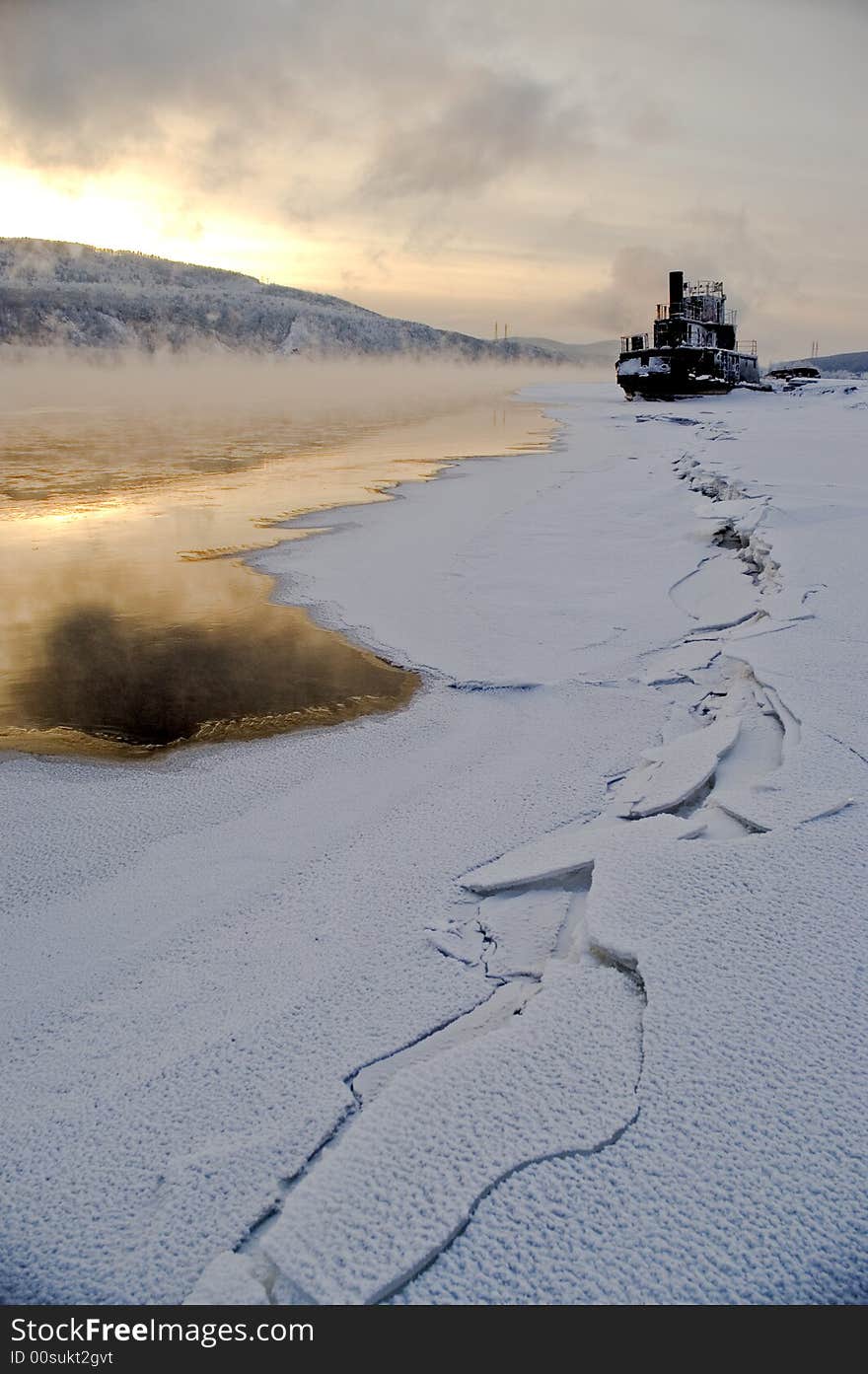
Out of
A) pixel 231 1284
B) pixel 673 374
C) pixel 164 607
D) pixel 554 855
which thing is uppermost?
pixel 673 374

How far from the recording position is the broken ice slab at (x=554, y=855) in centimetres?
250

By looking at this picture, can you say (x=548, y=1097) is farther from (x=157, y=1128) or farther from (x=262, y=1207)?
(x=157, y=1128)

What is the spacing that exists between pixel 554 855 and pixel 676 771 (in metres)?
0.76

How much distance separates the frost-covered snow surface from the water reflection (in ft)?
1.61

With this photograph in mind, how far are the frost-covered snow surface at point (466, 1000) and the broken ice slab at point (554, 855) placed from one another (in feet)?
0.04

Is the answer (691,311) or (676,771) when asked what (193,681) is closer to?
(676,771)

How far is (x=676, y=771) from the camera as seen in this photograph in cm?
312

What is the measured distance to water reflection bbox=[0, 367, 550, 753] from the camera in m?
4.19

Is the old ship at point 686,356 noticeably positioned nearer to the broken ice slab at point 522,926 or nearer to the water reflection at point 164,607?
the water reflection at point 164,607

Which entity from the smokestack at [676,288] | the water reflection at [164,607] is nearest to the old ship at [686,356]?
the smokestack at [676,288]

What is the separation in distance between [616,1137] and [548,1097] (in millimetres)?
147

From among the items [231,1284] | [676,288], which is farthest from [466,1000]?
[676,288]
